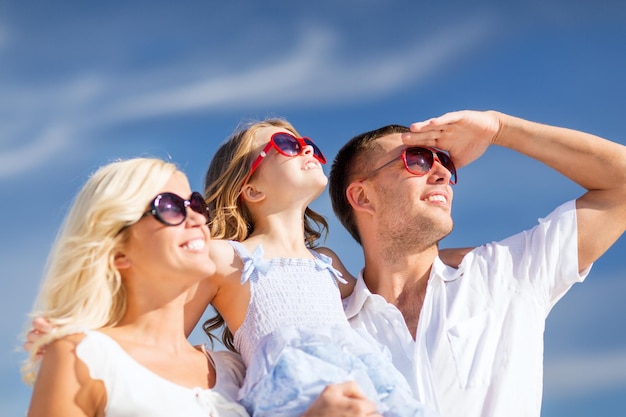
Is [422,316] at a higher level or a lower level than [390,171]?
lower

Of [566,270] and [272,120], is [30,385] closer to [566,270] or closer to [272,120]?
[272,120]

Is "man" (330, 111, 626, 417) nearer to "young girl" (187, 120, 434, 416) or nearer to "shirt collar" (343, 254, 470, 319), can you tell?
"shirt collar" (343, 254, 470, 319)

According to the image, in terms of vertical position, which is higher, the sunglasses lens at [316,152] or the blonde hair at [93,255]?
the sunglasses lens at [316,152]

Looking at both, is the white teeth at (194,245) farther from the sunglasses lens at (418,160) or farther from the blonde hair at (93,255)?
the sunglasses lens at (418,160)

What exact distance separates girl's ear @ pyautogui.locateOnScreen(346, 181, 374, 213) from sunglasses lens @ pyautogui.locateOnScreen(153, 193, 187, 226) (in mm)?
2636

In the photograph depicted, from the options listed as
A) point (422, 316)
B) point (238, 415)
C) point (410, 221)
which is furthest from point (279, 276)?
point (410, 221)

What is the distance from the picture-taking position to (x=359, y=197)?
7031 mm

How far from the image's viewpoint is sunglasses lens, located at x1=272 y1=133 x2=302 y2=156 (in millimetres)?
5699

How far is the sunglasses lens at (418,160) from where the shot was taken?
6.64 meters

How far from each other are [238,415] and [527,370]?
97.6 inches

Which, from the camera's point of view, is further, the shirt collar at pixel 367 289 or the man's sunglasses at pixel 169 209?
the shirt collar at pixel 367 289

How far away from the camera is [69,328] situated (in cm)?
426

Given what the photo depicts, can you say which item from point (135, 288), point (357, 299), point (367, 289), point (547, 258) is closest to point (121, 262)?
point (135, 288)

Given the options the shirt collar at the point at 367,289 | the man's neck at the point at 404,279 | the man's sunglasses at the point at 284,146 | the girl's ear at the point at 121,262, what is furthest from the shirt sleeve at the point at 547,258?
the girl's ear at the point at 121,262
